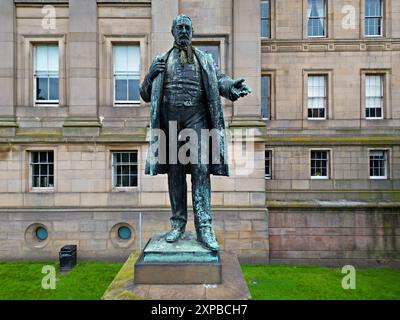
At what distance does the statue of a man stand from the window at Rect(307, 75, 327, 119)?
1697 cm

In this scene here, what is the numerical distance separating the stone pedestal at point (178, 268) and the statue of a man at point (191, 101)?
0.95 feet

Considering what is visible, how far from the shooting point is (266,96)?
20.7m

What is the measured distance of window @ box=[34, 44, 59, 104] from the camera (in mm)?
15547

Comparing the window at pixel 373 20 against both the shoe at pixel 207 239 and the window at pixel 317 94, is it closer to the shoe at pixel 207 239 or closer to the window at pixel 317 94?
the window at pixel 317 94

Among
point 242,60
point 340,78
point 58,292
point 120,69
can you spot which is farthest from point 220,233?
point 340,78

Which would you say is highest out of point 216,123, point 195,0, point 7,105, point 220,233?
point 195,0

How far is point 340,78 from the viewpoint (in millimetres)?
20094

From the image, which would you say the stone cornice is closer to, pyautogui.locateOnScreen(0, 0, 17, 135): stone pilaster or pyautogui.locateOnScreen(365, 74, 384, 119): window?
pyautogui.locateOnScreen(365, 74, 384, 119): window

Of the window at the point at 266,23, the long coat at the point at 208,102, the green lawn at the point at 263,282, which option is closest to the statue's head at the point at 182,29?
the long coat at the point at 208,102

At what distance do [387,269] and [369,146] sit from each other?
779 cm

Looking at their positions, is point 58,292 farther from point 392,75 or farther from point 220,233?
point 392,75

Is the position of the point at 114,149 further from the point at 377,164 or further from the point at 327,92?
the point at 377,164

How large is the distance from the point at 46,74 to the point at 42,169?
4461mm

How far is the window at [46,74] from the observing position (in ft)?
51.0
